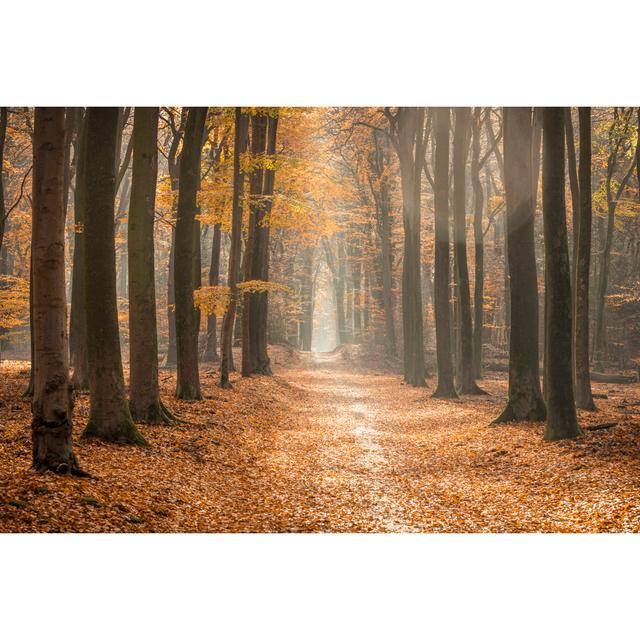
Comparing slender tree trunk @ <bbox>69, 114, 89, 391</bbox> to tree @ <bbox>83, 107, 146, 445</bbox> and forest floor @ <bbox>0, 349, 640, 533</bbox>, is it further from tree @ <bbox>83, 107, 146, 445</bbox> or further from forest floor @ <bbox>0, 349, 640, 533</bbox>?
tree @ <bbox>83, 107, 146, 445</bbox>

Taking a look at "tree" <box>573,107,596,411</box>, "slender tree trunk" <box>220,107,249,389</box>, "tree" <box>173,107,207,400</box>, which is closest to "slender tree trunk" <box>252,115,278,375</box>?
"slender tree trunk" <box>220,107,249,389</box>

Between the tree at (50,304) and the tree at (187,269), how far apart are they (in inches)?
204

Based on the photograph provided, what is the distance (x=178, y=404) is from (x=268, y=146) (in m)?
9.36

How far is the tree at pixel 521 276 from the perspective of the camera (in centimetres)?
1043

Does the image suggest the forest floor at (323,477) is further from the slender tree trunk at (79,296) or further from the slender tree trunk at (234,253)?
the slender tree trunk at (234,253)

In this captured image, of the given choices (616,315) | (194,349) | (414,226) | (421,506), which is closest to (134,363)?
(194,349)

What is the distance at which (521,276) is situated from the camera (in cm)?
1060

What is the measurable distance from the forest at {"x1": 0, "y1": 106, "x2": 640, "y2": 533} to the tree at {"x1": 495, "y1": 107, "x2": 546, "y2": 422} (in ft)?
0.11

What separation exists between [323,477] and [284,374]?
43.9ft

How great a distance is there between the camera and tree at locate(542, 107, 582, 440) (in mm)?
8609

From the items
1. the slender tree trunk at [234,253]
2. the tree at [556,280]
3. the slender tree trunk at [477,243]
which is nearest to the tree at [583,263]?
the tree at [556,280]

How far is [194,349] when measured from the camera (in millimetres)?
11023

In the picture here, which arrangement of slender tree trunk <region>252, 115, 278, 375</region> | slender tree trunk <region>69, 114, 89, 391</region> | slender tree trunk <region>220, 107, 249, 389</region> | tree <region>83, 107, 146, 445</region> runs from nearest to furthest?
tree <region>83, 107, 146, 445</region>
slender tree trunk <region>69, 114, 89, 391</region>
slender tree trunk <region>220, 107, 249, 389</region>
slender tree trunk <region>252, 115, 278, 375</region>
